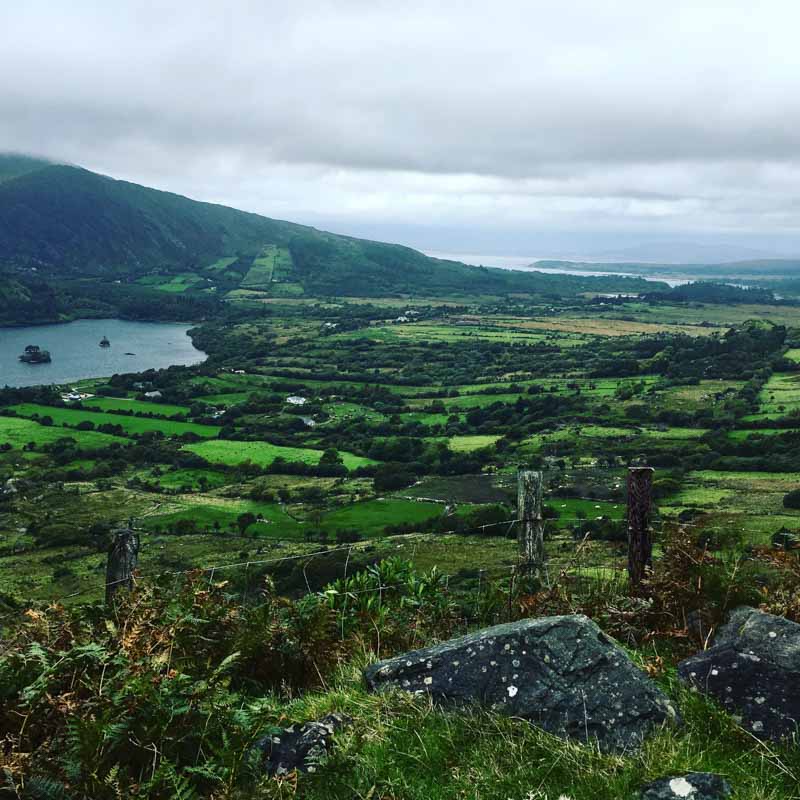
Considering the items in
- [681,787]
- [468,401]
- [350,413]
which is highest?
[681,787]

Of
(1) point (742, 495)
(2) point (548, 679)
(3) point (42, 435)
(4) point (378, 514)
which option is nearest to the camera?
(2) point (548, 679)

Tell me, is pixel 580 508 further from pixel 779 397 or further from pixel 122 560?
pixel 779 397

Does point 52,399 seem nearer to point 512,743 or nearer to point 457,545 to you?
point 457,545

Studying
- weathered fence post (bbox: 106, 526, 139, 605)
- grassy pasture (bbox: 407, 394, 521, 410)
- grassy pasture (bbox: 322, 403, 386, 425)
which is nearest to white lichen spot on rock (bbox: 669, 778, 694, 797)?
weathered fence post (bbox: 106, 526, 139, 605)

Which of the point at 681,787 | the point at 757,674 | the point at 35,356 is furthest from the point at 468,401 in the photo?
the point at 681,787

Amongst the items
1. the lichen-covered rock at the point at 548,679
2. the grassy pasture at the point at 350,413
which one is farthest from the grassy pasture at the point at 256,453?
the lichen-covered rock at the point at 548,679

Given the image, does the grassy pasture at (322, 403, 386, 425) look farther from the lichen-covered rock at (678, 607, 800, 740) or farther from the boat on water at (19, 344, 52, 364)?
the lichen-covered rock at (678, 607, 800, 740)
